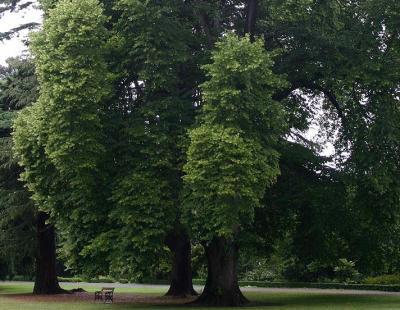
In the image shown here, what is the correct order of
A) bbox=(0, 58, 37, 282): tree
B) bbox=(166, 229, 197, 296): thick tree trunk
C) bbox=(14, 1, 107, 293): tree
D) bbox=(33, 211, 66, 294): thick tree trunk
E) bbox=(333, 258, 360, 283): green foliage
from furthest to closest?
bbox=(333, 258, 360, 283): green foliage, bbox=(33, 211, 66, 294): thick tree trunk, bbox=(166, 229, 197, 296): thick tree trunk, bbox=(0, 58, 37, 282): tree, bbox=(14, 1, 107, 293): tree

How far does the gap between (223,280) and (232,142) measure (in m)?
8.10

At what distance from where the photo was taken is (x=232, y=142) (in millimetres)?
21688

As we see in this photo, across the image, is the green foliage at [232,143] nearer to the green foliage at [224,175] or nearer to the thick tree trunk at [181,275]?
the green foliage at [224,175]

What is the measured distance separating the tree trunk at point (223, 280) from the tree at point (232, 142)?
3.15 meters

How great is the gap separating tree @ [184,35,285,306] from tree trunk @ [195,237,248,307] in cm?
315

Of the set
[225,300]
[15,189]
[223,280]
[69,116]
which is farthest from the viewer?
[15,189]

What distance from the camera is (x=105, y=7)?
87.7ft

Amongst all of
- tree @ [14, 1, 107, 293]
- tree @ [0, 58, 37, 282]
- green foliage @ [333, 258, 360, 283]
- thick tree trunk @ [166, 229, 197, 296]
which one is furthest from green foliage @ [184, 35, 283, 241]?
green foliage @ [333, 258, 360, 283]

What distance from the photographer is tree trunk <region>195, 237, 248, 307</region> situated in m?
27.3

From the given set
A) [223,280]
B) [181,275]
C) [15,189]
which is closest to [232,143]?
[223,280]

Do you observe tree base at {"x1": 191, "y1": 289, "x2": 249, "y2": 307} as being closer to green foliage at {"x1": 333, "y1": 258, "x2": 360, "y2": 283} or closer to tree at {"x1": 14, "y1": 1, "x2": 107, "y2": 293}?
tree at {"x1": 14, "y1": 1, "x2": 107, "y2": 293}

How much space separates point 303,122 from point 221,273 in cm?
937

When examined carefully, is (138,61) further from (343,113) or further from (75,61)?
(343,113)

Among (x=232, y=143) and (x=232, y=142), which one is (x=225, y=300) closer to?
(x=232, y=143)
